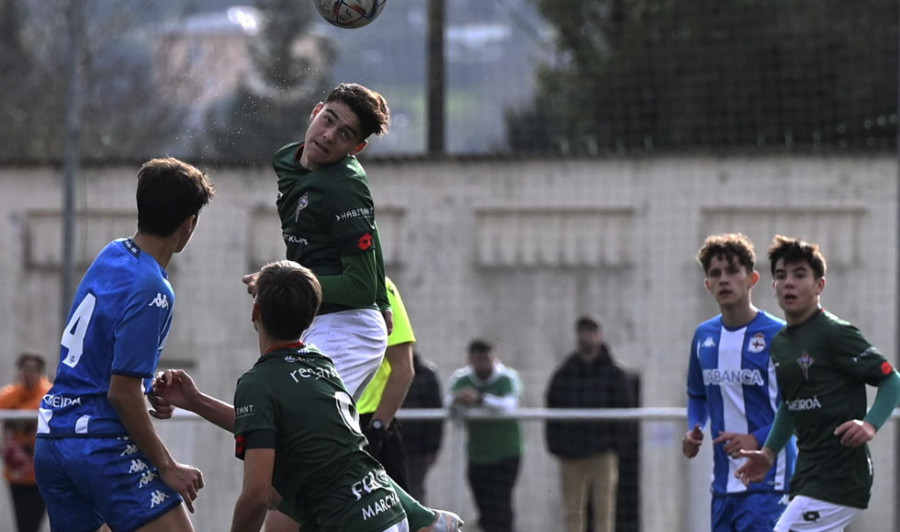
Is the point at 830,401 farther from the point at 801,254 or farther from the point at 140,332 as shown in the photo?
the point at 140,332

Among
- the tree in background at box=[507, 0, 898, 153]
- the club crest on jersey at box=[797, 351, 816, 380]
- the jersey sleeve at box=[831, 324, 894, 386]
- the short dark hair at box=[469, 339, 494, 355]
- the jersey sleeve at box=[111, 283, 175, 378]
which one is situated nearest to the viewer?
the jersey sleeve at box=[111, 283, 175, 378]

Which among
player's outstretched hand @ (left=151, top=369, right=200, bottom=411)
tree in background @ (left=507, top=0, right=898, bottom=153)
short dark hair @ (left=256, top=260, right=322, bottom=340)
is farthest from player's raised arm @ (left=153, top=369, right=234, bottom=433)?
tree in background @ (left=507, top=0, right=898, bottom=153)

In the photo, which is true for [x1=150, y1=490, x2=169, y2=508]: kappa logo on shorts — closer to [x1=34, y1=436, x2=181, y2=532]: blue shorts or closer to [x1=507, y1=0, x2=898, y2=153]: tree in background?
[x1=34, y1=436, x2=181, y2=532]: blue shorts

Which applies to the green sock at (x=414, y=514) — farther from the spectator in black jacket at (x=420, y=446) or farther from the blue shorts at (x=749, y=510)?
the spectator in black jacket at (x=420, y=446)

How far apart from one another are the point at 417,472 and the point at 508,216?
4923 mm

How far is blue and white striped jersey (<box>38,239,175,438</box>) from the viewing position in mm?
4918

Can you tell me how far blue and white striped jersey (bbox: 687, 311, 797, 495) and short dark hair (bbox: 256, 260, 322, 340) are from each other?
10.3 ft

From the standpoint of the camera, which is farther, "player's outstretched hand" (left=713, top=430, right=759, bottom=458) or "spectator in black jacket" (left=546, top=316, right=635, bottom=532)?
"spectator in black jacket" (left=546, top=316, right=635, bottom=532)

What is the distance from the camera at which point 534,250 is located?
15.4m

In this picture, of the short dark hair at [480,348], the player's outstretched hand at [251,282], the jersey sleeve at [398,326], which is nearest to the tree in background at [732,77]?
the short dark hair at [480,348]

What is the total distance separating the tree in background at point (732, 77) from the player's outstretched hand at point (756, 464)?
8854 millimetres

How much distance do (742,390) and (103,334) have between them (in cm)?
352

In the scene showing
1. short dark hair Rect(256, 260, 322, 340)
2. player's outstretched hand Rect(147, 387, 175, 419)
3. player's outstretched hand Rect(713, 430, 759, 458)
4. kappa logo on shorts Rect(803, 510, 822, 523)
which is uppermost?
short dark hair Rect(256, 260, 322, 340)

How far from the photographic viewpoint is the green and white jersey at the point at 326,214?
18.2 ft
